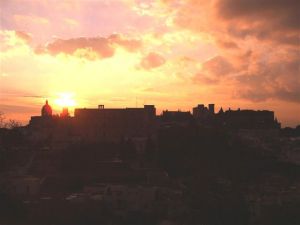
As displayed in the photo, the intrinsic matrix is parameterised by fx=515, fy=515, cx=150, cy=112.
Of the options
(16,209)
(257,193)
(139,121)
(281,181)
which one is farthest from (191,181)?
(139,121)

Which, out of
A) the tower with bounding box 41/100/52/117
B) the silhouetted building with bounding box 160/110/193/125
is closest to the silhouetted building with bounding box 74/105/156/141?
the silhouetted building with bounding box 160/110/193/125

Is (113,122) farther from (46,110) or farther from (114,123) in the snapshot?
(46,110)

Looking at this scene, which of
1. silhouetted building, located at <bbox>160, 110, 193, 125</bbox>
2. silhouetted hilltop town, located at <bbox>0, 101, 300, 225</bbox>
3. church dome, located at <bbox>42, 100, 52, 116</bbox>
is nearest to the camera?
A: silhouetted hilltop town, located at <bbox>0, 101, 300, 225</bbox>

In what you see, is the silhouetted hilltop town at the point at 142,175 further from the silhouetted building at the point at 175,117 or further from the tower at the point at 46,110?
the tower at the point at 46,110

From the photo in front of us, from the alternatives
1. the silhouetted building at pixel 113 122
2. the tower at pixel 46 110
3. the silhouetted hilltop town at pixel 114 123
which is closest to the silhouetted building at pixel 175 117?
the silhouetted hilltop town at pixel 114 123

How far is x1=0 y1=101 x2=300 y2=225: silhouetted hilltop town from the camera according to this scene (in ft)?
85.6

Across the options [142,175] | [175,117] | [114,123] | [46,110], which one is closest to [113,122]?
[114,123]

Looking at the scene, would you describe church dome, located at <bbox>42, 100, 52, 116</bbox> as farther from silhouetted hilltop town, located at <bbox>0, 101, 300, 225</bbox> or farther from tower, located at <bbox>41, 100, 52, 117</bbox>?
silhouetted hilltop town, located at <bbox>0, 101, 300, 225</bbox>

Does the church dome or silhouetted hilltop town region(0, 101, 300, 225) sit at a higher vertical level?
the church dome

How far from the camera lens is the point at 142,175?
34750mm

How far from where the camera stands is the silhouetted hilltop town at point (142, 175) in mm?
26078

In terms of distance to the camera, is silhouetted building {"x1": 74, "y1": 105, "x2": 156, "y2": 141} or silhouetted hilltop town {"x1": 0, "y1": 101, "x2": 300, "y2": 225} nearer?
silhouetted hilltop town {"x1": 0, "y1": 101, "x2": 300, "y2": 225}

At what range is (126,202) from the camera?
28203 mm

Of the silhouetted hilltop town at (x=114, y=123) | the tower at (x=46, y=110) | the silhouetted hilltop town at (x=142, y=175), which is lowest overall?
the silhouetted hilltop town at (x=142, y=175)
